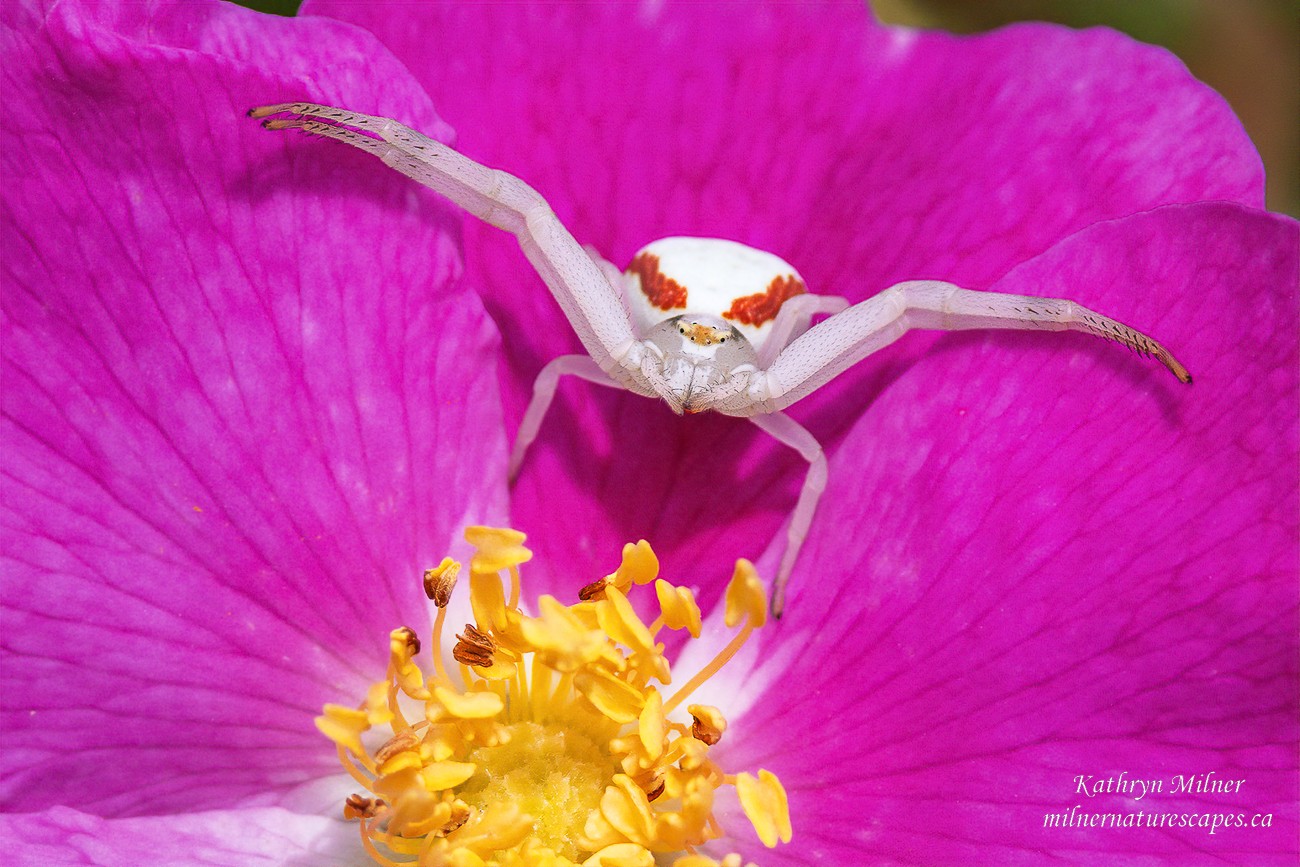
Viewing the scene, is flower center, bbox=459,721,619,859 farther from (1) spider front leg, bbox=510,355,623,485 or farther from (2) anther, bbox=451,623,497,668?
(1) spider front leg, bbox=510,355,623,485

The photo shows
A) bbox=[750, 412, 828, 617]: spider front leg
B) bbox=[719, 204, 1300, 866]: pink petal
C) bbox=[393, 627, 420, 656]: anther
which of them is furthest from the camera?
bbox=[750, 412, 828, 617]: spider front leg

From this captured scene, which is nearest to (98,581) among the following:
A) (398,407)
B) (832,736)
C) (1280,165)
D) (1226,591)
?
(398,407)

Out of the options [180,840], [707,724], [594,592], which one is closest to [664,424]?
[594,592]

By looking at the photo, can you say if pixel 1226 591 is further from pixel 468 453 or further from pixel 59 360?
pixel 59 360

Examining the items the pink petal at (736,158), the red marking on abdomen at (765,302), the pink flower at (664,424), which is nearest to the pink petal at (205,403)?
the pink flower at (664,424)

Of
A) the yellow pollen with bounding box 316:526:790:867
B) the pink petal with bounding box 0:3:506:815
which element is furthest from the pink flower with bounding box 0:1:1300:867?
the yellow pollen with bounding box 316:526:790:867

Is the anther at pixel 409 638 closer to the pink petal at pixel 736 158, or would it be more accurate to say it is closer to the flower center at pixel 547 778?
the flower center at pixel 547 778
